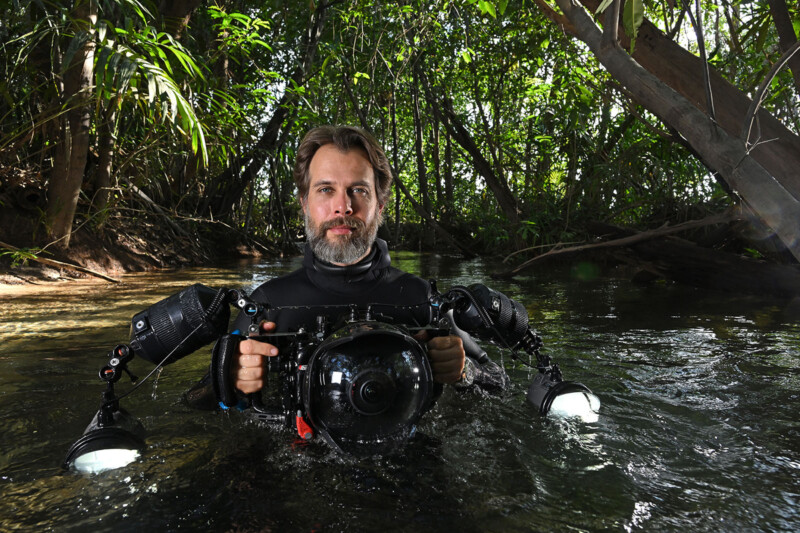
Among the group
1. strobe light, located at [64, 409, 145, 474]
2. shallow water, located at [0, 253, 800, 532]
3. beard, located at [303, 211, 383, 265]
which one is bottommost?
shallow water, located at [0, 253, 800, 532]

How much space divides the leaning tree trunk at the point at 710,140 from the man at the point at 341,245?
4.35 feet

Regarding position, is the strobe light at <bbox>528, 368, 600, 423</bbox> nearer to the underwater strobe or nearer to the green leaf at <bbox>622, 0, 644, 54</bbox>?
the underwater strobe

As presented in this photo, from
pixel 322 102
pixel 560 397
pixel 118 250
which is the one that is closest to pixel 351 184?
pixel 560 397

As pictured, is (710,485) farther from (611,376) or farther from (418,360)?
(611,376)

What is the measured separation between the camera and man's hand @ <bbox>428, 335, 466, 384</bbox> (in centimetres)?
179

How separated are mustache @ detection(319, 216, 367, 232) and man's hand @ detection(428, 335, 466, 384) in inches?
22.0

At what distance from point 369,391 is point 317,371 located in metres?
0.15

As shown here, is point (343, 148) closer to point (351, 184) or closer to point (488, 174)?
point (351, 184)

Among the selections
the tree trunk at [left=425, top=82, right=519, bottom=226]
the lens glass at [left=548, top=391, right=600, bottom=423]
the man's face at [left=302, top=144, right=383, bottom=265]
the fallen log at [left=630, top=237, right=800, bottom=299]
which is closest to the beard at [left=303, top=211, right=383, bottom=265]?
the man's face at [left=302, top=144, right=383, bottom=265]

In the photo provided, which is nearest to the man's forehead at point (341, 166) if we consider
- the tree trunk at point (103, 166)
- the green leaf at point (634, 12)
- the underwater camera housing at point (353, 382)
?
the underwater camera housing at point (353, 382)

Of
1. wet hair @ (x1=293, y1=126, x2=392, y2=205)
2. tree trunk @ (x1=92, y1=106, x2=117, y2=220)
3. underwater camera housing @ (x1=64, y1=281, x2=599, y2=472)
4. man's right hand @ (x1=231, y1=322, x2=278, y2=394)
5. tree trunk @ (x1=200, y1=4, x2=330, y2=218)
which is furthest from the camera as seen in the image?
tree trunk @ (x1=200, y1=4, x2=330, y2=218)

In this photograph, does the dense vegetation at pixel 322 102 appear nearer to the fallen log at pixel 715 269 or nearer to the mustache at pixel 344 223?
the fallen log at pixel 715 269

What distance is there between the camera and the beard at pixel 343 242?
215 centimetres

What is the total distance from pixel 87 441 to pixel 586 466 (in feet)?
4.38
